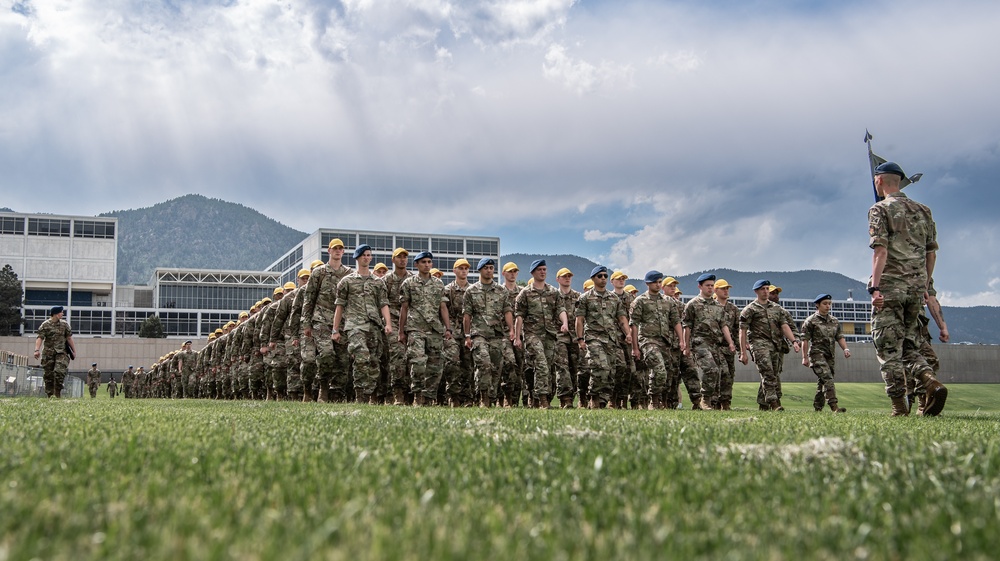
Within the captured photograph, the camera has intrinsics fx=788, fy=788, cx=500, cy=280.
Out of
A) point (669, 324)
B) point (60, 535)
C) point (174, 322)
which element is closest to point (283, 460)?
point (60, 535)

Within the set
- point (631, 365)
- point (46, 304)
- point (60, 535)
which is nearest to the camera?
point (60, 535)

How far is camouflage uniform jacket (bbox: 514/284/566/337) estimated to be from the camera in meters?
14.0

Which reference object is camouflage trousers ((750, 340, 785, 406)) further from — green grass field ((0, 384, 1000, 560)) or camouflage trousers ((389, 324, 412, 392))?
green grass field ((0, 384, 1000, 560))

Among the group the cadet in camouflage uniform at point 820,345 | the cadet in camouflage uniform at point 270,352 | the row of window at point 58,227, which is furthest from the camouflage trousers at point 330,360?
the row of window at point 58,227

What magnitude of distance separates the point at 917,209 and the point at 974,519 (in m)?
7.02

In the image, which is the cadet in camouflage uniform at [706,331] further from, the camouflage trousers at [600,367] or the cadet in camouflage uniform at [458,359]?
the cadet in camouflage uniform at [458,359]

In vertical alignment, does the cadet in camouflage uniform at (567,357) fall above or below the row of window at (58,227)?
below

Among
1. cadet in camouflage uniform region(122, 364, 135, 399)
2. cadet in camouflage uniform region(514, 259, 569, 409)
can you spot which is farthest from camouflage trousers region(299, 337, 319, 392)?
cadet in camouflage uniform region(122, 364, 135, 399)

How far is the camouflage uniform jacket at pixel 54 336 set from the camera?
751 inches

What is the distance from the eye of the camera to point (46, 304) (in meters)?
87.7

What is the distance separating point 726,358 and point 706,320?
98 cm

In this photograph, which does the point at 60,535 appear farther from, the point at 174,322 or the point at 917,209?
the point at 174,322

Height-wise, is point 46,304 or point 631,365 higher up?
point 46,304

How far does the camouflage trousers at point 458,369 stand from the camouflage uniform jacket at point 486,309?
20.4 inches
